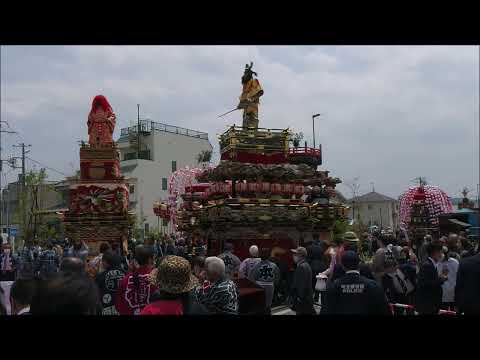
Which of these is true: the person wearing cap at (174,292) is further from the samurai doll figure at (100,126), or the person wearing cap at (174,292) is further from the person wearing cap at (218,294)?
the samurai doll figure at (100,126)

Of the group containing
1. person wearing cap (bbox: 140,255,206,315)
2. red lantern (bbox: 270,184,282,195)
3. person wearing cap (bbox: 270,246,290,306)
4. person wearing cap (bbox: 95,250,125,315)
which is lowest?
person wearing cap (bbox: 270,246,290,306)

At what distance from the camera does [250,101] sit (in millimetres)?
25078

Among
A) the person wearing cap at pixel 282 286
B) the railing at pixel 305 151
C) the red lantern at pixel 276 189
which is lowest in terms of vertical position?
the person wearing cap at pixel 282 286

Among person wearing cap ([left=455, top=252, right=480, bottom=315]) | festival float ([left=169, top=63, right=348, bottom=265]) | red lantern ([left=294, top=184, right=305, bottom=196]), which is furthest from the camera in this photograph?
red lantern ([left=294, top=184, right=305, bottom=196])

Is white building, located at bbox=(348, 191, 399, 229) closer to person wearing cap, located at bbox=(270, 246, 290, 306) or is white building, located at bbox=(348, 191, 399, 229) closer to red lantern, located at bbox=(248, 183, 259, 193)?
red lantern, located at bbox=(248, 183, 259, 193)

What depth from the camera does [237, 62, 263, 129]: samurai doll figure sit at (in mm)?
25031

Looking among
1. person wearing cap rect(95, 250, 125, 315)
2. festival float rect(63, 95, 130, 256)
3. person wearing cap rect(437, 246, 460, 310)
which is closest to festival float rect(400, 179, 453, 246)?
festival float rect(63, 95, 130, 256)

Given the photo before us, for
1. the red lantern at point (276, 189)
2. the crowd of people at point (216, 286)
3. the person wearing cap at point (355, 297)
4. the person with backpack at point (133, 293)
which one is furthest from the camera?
the red lantern at point (276, 189)

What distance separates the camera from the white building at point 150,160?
167ft

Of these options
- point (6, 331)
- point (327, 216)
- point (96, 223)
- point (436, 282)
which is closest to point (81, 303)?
point (6, 331)

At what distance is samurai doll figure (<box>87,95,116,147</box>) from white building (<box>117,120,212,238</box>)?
22.7 metres

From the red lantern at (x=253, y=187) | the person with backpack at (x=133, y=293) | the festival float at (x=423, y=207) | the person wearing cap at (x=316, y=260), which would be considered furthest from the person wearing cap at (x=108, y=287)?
the festival float at (x=423, y=207)

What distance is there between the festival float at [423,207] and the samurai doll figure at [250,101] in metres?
12.0
